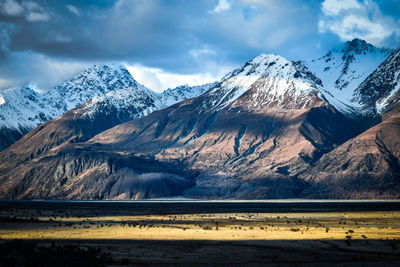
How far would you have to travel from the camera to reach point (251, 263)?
199 ft

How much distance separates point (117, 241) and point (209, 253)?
58.3 feet

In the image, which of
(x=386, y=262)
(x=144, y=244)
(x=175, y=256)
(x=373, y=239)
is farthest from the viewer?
(x=373, y=239)

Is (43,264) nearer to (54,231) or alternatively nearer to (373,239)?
(54,231)

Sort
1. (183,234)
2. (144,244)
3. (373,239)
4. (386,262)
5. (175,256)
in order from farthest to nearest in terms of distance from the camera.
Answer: (183,234) < (373,239) < (144,244) < (175,256) < (386,262)

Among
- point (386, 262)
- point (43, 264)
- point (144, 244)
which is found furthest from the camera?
point (144, 244)

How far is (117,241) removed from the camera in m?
79.6

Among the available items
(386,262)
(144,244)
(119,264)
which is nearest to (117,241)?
(144,244)

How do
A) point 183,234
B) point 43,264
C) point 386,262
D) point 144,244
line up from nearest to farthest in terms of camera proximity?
point 43,264 < point 386,262 < point 144,244 < point 183,234

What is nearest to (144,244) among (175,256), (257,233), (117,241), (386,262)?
(117,241)

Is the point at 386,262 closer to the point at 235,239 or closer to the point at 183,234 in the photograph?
the point at 235,239

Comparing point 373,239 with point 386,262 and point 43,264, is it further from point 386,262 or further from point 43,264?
point 43,264

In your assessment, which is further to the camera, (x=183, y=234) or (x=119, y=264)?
(x=183, y=234)

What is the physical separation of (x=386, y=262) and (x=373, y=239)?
22.8 m

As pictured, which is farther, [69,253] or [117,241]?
[117,241]
